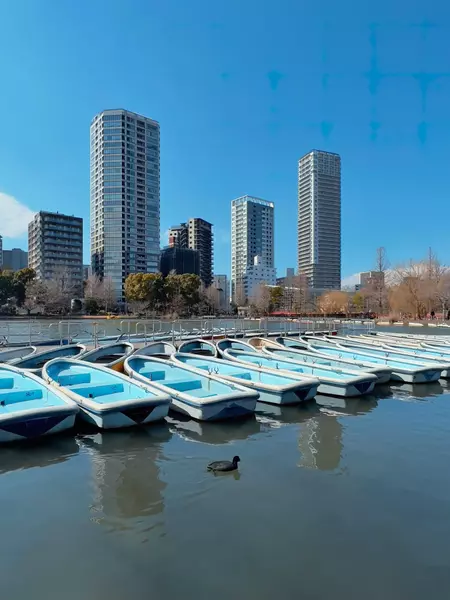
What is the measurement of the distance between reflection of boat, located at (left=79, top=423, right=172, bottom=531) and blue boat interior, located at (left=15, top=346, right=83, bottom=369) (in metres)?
6.36

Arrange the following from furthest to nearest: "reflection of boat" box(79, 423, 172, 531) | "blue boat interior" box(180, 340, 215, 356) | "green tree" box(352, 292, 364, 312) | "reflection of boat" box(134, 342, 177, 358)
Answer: "green tree" box(352, 292, 364, 312)
"blue boat interior" box(180, 340, 215, 356)
"reflection of boat" box(134, 342, 177, 358)
"reflection of boat" box(79, 423, 172, 531)

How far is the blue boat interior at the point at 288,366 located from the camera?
12.3 meters

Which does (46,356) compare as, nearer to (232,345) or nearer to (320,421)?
(232,345)

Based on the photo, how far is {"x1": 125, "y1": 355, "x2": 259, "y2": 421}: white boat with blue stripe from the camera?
867 centimetres

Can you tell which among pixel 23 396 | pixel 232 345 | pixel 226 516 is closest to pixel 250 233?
pixel 232 345

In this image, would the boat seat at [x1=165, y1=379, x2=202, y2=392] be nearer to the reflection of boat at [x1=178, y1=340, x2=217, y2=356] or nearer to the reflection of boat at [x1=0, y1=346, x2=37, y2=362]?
the reflection of boat at [x1=178, y1=340, x2=217, y2=356]

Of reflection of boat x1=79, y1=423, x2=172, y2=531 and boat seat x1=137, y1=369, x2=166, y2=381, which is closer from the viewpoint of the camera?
reflection of boat x1=79, y1=423, x2=172, y2=531

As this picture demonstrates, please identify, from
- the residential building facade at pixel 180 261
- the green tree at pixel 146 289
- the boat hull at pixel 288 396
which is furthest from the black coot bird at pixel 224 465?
the residential building facade at pixel 180 261

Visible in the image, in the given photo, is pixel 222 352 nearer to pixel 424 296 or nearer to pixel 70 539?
pixel 70 539

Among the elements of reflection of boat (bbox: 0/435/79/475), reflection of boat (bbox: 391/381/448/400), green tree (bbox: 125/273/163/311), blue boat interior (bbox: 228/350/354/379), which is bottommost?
reflection of boat (bbox: 391/381/448/400)

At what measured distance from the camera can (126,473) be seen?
6340 mm

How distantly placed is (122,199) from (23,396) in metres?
90.9

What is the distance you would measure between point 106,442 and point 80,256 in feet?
Answer: 306

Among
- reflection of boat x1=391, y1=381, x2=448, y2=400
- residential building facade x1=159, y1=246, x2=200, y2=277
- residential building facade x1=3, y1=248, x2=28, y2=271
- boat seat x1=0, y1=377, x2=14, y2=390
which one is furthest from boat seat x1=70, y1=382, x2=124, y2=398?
residential building facade x1=3, y1=248, x2=28, y2=271
